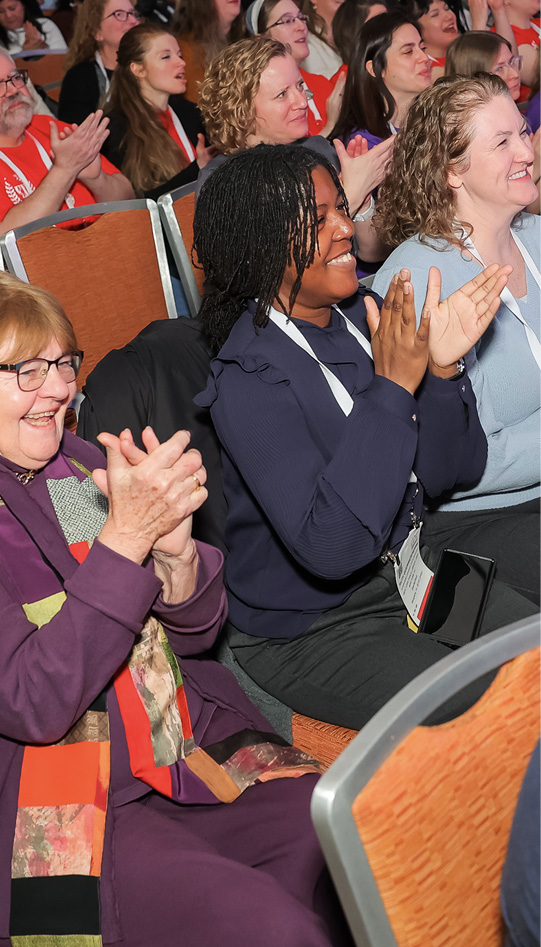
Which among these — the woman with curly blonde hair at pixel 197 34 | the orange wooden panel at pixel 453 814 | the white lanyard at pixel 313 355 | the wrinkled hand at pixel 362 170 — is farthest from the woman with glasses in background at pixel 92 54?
the orange wooden panel at pixel 453 814

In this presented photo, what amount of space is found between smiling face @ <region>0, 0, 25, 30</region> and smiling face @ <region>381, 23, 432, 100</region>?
3.16 metres

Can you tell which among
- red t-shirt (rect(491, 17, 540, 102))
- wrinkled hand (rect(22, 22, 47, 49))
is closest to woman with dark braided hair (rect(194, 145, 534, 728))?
red t-shirt (rect(491, 17, 540, 102))

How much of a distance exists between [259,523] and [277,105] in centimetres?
184

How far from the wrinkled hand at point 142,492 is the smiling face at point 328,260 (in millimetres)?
479

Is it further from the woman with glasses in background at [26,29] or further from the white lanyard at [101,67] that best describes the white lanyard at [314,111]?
the woman with glasses in background at [26,29]

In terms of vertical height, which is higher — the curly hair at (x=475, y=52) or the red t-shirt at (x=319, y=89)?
the curly hair at (x=475, y=52)

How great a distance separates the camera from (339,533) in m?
1.41

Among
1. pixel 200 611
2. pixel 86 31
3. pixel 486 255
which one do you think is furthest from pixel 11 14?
pixel 200 611

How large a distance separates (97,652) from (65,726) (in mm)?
109

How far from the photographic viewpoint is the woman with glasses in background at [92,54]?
430 centimetres

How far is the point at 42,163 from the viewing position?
10.5ft

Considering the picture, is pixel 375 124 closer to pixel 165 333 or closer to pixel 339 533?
pixel 165 333

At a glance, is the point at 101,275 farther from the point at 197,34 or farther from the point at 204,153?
the point at 197,34

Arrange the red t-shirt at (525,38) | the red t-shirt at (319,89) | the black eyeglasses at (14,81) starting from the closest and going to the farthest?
the black eyeglasses at (14,81), the red t-shirt at (319,89), the red t-shirt at (525,38)
